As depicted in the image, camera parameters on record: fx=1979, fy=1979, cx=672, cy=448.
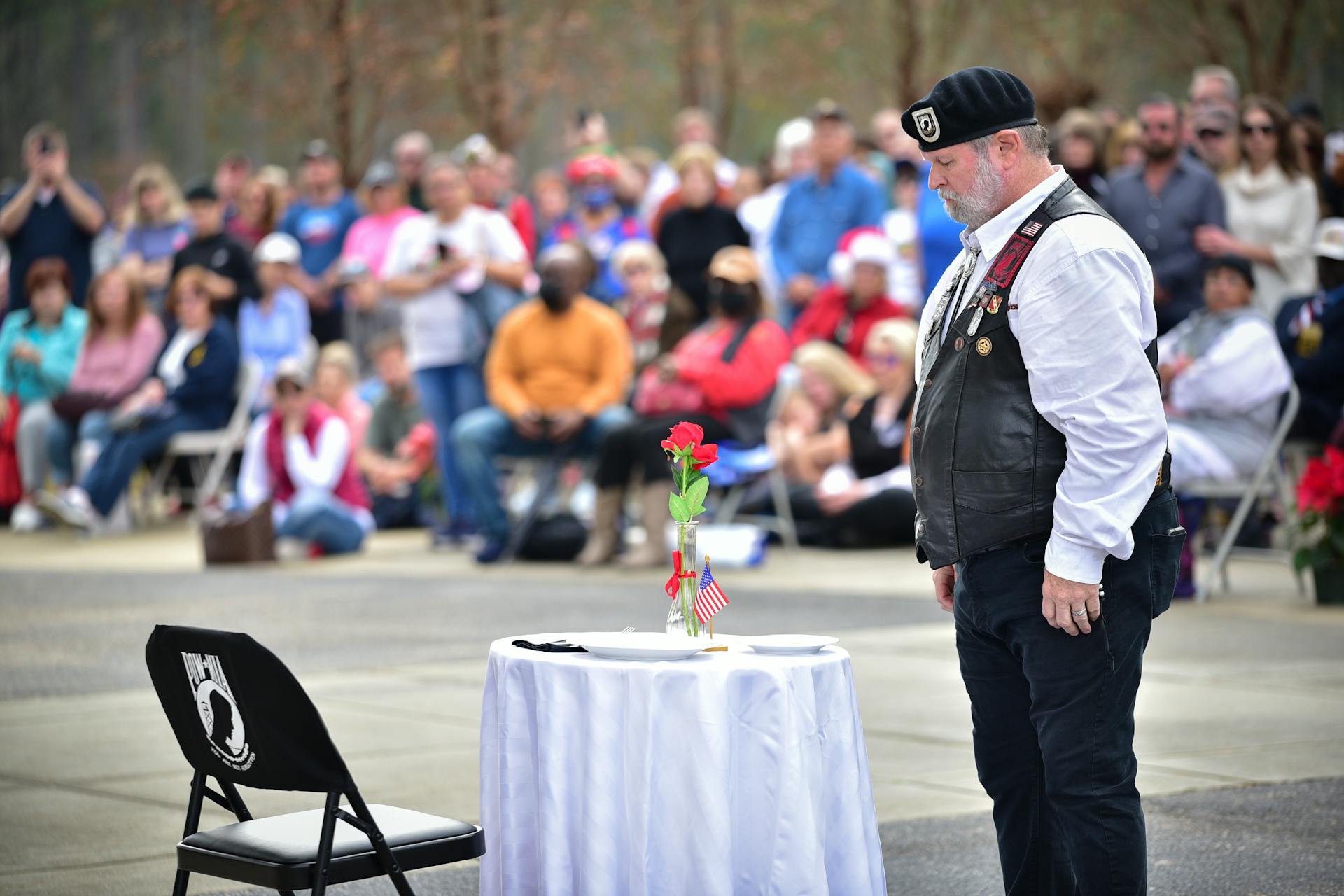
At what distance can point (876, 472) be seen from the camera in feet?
44.6

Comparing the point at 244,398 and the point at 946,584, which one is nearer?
the point at 946,584

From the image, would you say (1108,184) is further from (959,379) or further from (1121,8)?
(1121,8)

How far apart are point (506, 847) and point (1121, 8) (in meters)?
21.6

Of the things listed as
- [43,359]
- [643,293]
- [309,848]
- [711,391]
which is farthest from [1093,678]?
[43,359]

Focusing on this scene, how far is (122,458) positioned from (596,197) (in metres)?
4.46

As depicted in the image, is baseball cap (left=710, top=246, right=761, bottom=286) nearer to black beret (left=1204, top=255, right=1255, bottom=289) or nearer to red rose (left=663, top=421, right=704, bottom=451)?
black beret (left=1204, top=255, right=1255, bottom=289)

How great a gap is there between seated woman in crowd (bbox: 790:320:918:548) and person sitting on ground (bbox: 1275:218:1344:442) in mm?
2668

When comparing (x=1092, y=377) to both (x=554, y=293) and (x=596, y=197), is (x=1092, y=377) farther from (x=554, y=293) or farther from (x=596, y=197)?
(x=596, y=197)

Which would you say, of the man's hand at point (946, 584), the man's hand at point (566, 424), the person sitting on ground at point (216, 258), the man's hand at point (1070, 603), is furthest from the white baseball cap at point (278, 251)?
the man's hand at point (1070, 603)

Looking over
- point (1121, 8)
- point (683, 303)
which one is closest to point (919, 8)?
point (1121, 8)

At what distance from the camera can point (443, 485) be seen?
14727 millimetres

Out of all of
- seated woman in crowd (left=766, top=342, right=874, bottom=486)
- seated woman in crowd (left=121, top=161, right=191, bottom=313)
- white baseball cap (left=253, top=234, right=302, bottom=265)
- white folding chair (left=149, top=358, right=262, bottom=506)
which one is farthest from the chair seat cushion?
seated woman in crowd (left=121, top=161, right=191, bottom=313)

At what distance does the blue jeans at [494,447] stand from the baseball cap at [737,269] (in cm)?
116

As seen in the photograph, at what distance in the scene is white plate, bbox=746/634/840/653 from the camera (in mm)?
4328
